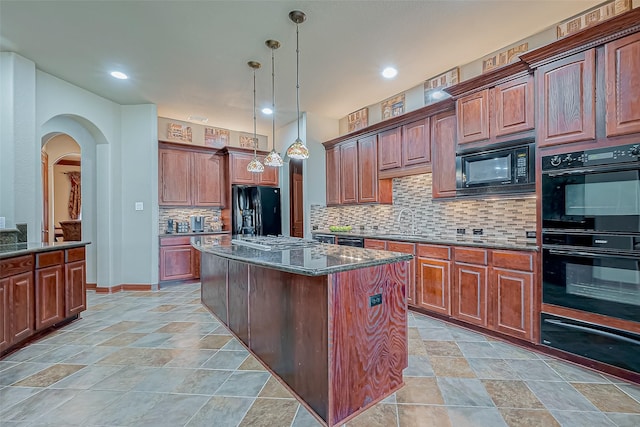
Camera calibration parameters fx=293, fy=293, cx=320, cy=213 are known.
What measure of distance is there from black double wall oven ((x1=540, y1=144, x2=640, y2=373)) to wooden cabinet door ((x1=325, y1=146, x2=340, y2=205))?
9.74ft

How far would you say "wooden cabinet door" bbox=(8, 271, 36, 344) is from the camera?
2.40 metres

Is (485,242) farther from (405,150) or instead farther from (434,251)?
(405,150)

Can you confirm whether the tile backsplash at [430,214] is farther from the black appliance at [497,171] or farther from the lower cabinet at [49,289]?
the lower cabinet at [49,289]

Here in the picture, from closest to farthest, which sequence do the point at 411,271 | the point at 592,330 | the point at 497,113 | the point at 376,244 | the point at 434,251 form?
the point at 592,330
the point at 497,113
the point at 434,251
the point at 411,271
the point at 376,244

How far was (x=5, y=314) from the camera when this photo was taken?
7.64 feet

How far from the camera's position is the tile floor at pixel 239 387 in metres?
1.64

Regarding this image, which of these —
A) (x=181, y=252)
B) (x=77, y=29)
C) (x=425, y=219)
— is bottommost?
(x=181, y=252)

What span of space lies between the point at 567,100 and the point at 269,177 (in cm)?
467

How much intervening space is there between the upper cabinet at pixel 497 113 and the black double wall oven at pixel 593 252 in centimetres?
45

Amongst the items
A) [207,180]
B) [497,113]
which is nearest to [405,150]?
[497,113]

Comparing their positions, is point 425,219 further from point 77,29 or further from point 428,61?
point 77,29

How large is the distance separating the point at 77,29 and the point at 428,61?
11.6ft

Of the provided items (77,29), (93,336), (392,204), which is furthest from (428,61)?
(93,336)

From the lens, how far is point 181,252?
4969 millimetres
